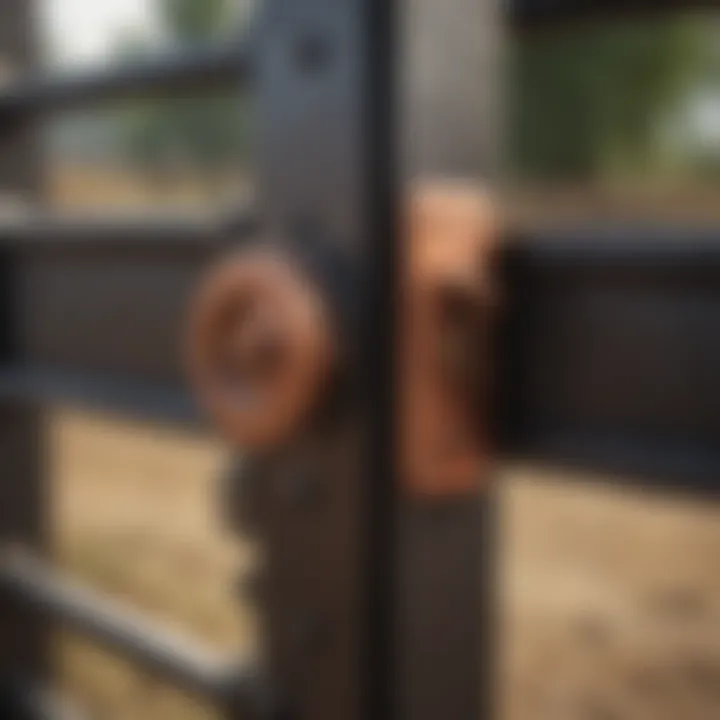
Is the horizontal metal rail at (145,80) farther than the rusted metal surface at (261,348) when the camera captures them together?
Yes

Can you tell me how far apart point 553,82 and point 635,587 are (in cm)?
209

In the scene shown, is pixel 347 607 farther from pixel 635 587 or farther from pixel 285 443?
pixel 635 587

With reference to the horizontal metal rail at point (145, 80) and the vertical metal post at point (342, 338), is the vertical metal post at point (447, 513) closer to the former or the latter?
the vertical metal post at point (342, 338)

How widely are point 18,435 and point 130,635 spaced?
25 cm

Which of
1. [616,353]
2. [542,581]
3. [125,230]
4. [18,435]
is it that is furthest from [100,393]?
[542,581]

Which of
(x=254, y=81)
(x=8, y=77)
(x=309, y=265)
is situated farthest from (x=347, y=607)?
(x=8, y=77)

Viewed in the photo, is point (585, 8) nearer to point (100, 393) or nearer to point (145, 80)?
point (145, 80)

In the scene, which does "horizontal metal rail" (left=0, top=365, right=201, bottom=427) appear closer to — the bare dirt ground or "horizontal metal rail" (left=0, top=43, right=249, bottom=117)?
"horizontal metal rail" (left=0, top=43, right=249, bottom=117)

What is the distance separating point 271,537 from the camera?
586 mm

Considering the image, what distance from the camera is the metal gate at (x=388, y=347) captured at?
461 mm

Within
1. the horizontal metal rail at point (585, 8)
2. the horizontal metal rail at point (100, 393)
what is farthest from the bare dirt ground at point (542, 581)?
the horizontal metal rail at point (585, 8)

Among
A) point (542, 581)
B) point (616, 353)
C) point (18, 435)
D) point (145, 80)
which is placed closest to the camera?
point (616, 353)

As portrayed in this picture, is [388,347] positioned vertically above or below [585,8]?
below

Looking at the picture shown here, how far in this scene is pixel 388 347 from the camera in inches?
20.3
